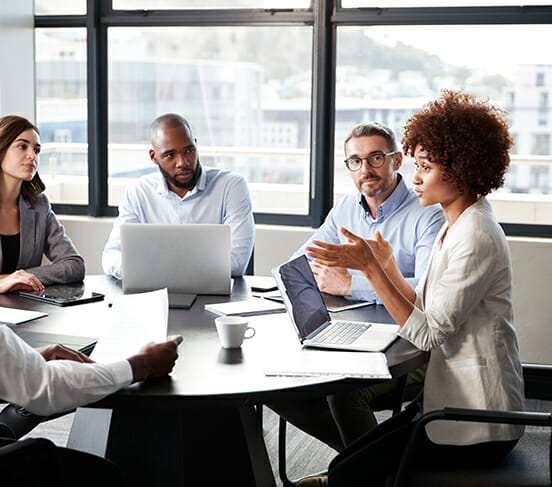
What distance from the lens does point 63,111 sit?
4.89 meters

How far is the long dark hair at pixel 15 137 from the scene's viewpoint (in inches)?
121

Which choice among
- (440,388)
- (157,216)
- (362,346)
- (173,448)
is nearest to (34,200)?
(157,216)

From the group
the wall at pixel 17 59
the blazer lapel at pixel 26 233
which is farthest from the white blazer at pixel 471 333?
the wall at pixel 17 59

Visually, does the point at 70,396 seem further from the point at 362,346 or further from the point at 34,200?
the point at 34,200

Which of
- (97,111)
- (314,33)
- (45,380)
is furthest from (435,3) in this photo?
(45,380)

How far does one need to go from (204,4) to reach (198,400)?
11.3ft

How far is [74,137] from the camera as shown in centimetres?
491

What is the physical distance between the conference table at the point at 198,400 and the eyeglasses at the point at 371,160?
2.28ft

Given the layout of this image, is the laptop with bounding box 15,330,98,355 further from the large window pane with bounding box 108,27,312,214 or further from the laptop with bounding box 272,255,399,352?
the large window pane with bounding box 108,27,312,214

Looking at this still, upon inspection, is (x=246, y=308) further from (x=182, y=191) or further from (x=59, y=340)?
(x=182, y=191)

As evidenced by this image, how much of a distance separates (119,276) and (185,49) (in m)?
2.23

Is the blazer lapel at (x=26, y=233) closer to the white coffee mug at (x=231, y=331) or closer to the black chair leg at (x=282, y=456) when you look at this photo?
the black chair leg at (x=282, y=456)

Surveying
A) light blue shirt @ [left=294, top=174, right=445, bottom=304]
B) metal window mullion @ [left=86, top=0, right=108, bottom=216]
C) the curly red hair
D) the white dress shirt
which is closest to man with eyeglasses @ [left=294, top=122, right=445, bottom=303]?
light blue shirt @ [left=294, top=174, right=445, bottom=304]

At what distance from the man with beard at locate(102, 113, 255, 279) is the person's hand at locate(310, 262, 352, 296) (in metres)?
0.62
